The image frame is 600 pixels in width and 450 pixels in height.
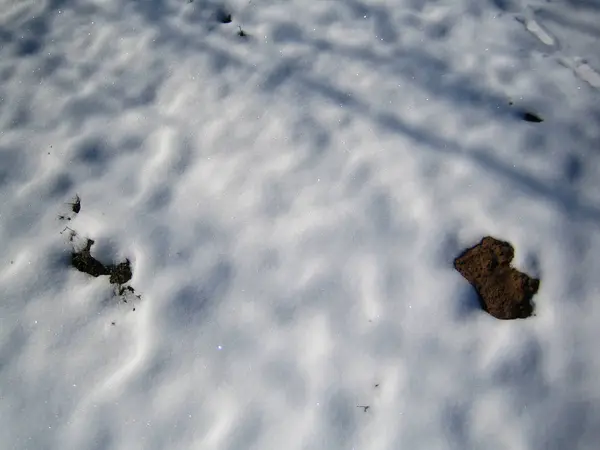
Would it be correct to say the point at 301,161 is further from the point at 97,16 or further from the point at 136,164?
the point at 97,16

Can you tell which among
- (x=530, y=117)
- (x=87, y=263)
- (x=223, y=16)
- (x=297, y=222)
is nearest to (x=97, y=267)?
(x=87, y=263)

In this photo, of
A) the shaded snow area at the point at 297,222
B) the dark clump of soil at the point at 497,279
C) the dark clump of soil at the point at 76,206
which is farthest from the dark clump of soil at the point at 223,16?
the dark clump of soil at the point at 497,279

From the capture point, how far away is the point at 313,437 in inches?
64.2

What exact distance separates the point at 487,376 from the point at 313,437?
2.55 feet

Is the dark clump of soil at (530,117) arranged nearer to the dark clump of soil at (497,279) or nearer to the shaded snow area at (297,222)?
the shaded snow area at (297,222)

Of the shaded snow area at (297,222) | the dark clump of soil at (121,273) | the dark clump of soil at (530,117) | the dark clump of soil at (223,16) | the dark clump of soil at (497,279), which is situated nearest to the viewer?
the shaded snow area at (297,222)

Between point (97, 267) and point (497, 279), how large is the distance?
200cm

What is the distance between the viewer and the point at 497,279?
185 centimetres

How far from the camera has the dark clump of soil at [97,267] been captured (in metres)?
2.03

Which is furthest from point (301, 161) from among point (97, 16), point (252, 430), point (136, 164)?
point (97, 16)

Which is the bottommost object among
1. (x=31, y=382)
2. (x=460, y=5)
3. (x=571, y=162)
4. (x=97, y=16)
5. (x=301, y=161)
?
(x=31, y=382)

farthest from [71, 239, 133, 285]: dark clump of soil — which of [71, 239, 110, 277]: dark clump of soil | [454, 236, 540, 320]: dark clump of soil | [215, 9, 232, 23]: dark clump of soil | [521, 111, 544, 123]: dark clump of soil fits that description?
[521, 111, 544, 123]: dark clump of soil

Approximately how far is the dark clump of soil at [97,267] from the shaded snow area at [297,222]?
0.01m

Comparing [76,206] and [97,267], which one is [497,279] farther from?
[76,206]
